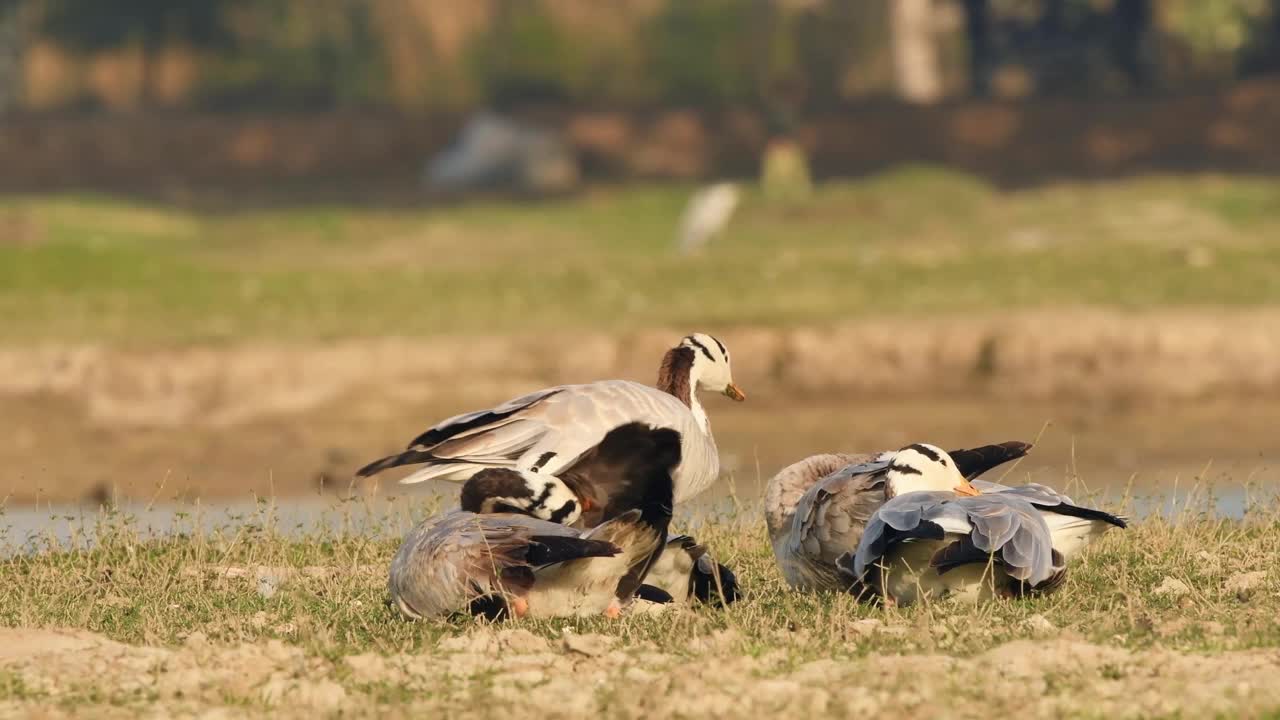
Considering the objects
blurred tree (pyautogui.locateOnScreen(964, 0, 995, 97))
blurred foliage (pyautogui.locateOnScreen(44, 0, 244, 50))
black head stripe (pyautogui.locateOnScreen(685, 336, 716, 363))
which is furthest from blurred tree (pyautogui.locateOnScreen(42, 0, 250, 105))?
black head stripe (pyautogui.locateOnScreen(685, 336, 716, 363))

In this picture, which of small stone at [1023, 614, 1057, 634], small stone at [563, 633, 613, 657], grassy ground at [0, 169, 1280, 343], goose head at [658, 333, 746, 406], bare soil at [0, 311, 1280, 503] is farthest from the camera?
grassy ground at [0, 169, 1280, 343]

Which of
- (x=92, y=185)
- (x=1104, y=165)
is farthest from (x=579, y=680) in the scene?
(x=92, y=185)

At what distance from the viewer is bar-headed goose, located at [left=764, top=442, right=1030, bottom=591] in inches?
332

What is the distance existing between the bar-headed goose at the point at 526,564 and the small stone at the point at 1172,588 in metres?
1.99

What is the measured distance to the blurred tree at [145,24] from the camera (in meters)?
46.6

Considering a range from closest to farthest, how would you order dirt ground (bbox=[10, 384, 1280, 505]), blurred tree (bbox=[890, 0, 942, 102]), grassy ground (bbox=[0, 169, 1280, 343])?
dirt ground (bbox=[10, 384, 1280, 505]) < grassy ground (bbox=[0, 169, 1280, 343]) < blurred tree (bbox=[890, 0, 942, 102])

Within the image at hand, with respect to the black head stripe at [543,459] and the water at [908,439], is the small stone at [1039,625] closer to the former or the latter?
the black head stripe at [543,459]

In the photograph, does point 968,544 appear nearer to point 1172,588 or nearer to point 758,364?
point 1172,588

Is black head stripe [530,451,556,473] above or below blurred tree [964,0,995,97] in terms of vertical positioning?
above

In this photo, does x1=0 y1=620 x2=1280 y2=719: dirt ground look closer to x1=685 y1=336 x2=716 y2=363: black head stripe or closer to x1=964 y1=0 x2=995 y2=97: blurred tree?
x1=685 y1=336 x2=716 y2=363: black head stripe

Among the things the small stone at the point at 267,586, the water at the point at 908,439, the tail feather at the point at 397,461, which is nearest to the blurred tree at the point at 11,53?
the water at the point at 908,439

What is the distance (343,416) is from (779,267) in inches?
251

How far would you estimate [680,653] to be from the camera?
281 inches

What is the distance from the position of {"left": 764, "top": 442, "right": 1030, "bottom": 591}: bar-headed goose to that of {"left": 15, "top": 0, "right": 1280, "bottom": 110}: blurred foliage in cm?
2992
